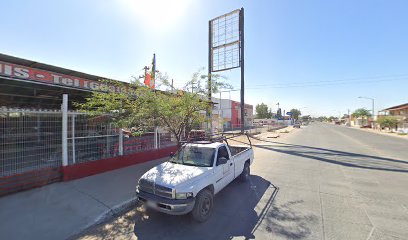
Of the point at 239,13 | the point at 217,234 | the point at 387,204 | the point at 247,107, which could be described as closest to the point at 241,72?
the point at 239,13

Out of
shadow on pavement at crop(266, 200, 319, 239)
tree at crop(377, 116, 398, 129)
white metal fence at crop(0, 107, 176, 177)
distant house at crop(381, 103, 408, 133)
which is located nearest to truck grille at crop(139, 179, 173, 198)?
shadow on pavement at crop(266, 200, 319, 239)

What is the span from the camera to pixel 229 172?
17.6ft

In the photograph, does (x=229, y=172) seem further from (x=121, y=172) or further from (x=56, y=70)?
(x=56, y=70)

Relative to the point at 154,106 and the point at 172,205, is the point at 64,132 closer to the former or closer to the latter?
the point at 154,106

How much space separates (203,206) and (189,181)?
0.68 metres

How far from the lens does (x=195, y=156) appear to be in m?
5.06

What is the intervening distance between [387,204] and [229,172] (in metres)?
3.92

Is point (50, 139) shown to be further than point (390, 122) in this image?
No

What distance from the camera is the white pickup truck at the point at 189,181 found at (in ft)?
12.3

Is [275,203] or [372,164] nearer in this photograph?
[275,203]

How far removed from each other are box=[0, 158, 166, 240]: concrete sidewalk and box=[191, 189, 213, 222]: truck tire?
201cm

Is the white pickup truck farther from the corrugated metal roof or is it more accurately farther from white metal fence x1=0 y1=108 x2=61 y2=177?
the corrugated metal roof

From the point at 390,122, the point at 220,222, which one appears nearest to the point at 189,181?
the point at 220,222

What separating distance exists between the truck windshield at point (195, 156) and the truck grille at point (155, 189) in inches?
42.2
